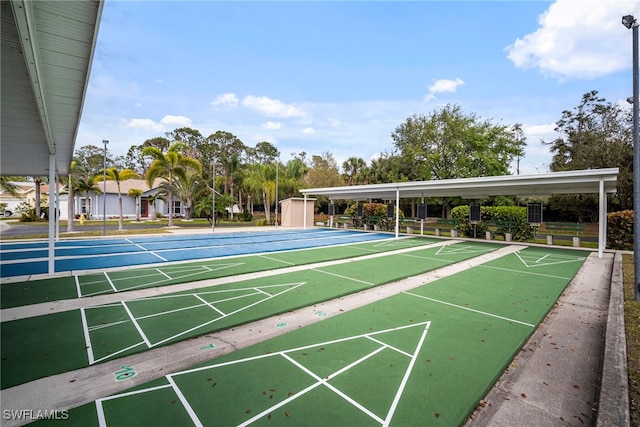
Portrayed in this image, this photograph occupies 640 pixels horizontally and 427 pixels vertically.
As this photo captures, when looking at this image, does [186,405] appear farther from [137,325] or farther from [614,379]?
[614,379]

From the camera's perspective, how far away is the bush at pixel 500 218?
16.1 m

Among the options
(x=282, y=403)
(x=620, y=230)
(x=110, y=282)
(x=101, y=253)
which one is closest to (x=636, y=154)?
(x=282, y=403)

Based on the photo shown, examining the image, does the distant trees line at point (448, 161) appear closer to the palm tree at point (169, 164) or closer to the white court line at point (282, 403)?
the palm tree at point (169, 164)

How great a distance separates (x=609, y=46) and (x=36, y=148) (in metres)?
19.9

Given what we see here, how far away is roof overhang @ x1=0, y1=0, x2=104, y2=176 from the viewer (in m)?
2.76

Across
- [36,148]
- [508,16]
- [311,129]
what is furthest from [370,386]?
[311,129]

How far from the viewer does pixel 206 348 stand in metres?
3.89

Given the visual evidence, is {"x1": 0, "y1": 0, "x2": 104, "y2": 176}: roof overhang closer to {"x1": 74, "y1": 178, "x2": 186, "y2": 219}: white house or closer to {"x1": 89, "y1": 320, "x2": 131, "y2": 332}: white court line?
Result: {"x1": 89, "y1": 320, "x2": 131, "y2": 332}: white court line

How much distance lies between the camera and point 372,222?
75.4ft

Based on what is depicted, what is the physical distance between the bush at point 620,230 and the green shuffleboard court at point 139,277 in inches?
472

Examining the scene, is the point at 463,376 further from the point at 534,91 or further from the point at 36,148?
the point at 534,91

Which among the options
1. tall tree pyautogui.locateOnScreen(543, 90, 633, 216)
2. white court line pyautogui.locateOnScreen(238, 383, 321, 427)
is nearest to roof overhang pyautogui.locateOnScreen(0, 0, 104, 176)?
white court line pyautogui.locateOnScreen(238, 383, 321, 427)

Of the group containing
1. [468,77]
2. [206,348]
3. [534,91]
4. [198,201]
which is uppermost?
[468,77]

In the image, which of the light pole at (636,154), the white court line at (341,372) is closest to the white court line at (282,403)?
the white court line at (341,372)
